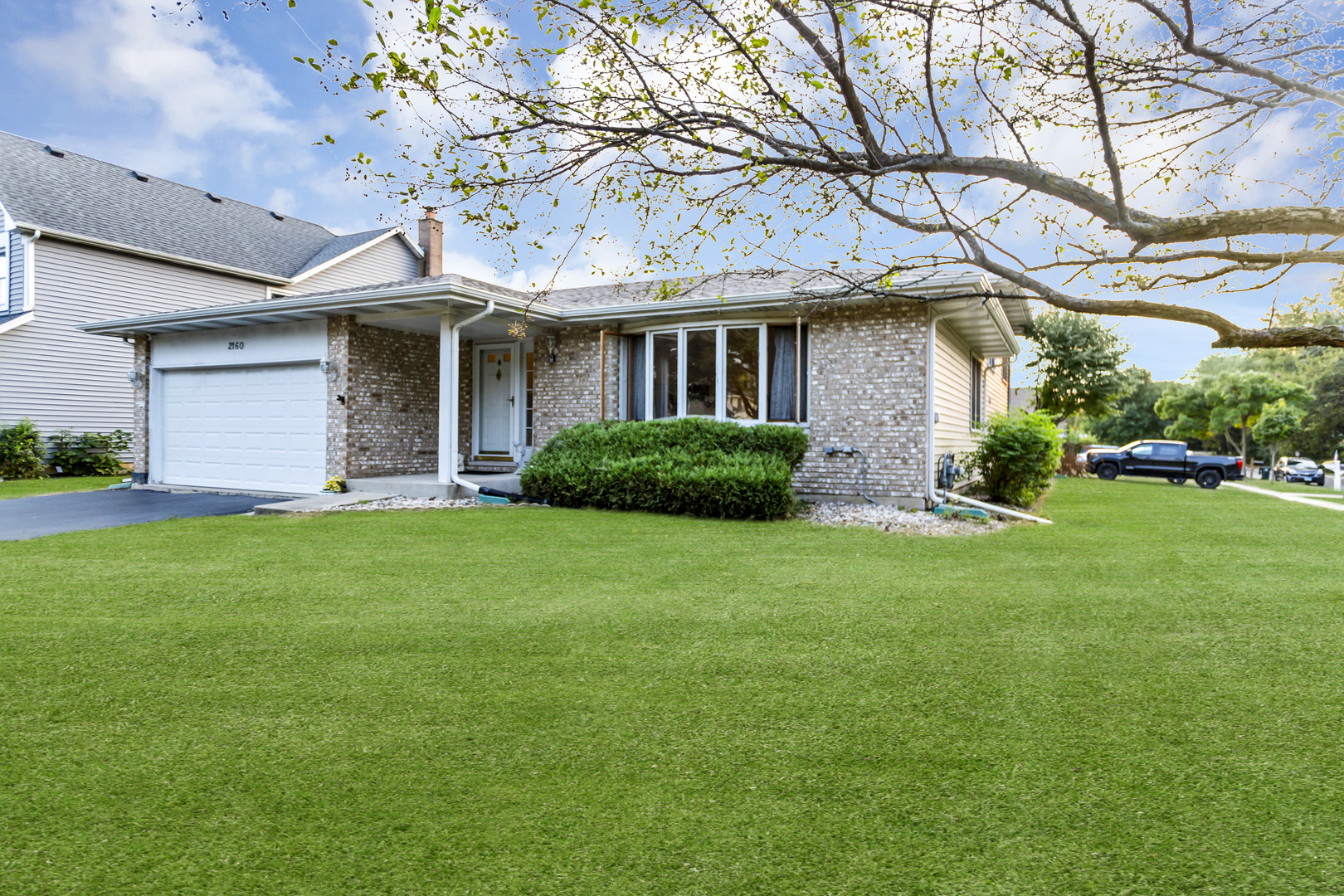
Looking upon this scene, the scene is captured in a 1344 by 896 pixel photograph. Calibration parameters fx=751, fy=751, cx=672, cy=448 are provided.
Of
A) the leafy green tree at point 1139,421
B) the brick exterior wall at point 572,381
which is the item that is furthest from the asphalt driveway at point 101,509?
the leafy green tree at point 1139,421

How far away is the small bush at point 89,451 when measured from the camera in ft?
54.0

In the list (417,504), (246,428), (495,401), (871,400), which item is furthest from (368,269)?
(871,400)

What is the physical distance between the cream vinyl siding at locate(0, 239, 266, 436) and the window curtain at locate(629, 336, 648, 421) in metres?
13.0

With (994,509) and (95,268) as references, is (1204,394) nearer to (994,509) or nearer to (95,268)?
(994,509)

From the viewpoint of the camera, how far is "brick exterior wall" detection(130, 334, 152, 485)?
13.7 m

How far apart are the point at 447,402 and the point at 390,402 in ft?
6.66

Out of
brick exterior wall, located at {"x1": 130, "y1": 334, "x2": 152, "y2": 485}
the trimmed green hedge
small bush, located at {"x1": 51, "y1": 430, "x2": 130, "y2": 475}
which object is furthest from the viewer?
small bush, located at {"x1": 51, "y1": 430, "x2": 130, "y2": 475}

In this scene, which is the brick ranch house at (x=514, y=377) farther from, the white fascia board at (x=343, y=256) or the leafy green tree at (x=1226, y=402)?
the leafy green tree at (x=1226, y=402)

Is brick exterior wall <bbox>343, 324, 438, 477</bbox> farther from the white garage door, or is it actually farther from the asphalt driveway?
the asphalt driveway

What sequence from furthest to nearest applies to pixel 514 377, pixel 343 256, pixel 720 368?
pixel 343 256, pixel 514 377, pixel 720 368

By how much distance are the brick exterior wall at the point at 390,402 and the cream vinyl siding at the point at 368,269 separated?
870cm

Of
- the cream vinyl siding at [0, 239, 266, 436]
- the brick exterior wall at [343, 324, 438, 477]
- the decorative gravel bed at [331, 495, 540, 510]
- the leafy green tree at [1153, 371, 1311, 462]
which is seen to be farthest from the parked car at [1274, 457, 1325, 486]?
the cream vinyl siding at [0, 239, 266, 436]

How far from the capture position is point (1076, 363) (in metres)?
25.1

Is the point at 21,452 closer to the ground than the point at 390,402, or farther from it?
closer to the ground
